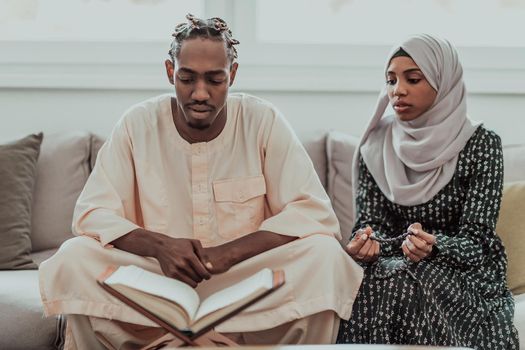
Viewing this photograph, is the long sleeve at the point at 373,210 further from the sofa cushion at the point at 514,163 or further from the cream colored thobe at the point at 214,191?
the sofa cushion at the point at 514,163

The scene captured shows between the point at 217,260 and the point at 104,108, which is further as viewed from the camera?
the point at 104,108

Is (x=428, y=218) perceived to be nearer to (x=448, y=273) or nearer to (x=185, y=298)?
(x=448, y=273)

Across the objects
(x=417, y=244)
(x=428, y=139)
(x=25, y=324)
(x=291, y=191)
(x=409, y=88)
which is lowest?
(x=25, y=324)

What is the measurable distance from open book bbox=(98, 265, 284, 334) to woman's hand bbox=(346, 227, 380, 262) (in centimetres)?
67

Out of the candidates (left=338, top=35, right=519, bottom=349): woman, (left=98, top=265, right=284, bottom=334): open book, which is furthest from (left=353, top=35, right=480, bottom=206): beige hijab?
(left=98, top=265, right=284, bottom=334): open book

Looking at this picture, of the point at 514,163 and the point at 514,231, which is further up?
the point at 514,163

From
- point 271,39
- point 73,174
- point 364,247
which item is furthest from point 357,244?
point 271,39

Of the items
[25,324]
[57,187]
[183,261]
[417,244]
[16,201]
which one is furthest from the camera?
[57,187]

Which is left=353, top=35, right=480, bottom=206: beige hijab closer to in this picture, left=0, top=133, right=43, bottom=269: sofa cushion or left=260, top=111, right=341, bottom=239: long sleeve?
left=260, top=111, right=341, bottom=239: long sleeve

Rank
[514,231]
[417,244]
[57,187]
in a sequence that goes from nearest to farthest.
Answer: [417,244] → [514,231] → [57,187]

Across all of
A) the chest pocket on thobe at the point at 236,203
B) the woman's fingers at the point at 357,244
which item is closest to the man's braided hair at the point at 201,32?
the chest pocket on thobe at the point at 236,203

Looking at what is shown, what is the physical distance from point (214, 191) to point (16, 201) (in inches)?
31.5

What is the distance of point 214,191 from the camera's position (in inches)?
A: 104

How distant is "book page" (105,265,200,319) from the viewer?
188 centimetres
